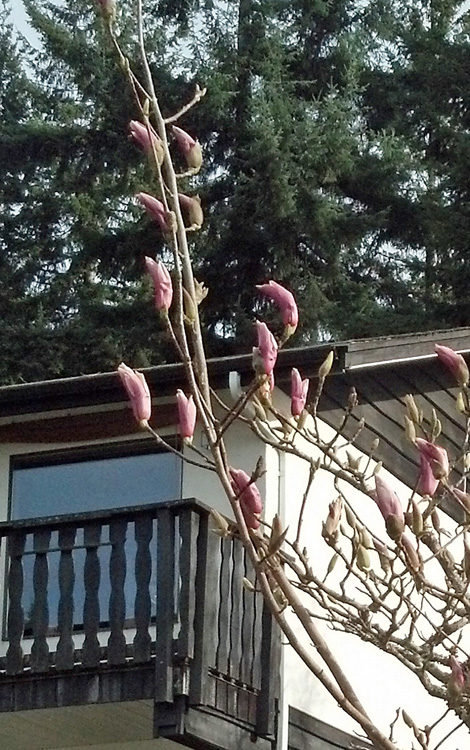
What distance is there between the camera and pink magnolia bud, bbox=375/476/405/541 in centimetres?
320

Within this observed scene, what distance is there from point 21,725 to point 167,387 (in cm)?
225

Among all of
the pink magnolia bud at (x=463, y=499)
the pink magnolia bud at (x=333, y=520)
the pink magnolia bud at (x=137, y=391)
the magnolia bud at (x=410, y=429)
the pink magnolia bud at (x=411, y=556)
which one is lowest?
the pink magnolia bud at (x=411, y=556)

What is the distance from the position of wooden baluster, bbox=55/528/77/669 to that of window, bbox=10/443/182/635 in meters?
0.98

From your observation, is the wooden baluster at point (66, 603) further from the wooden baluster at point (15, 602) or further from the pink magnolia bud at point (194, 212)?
the pink magnolia bud at point (194, 212)

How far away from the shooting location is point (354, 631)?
401cm

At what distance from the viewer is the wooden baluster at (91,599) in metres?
8.10

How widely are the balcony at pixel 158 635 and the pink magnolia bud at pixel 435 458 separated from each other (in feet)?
14.8

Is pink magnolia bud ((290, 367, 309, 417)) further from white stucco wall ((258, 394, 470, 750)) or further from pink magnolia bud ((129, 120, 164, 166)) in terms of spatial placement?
white stucco wall ((258, 394, 470, 750))

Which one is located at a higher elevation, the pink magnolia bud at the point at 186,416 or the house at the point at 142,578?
the pink magnolia bud at the point at 186,416

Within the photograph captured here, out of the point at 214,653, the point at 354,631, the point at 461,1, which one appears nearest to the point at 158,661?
the point at 214,653

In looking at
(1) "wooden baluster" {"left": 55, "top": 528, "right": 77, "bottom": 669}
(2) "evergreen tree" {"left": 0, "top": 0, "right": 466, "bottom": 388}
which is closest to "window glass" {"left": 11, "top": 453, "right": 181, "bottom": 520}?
(1) "wooden baluster" {"left": 55, "top": 528, "right": 77, "bottom": 669}

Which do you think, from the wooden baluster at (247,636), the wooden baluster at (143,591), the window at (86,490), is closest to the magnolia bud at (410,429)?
the wooden baluster at (143,591)

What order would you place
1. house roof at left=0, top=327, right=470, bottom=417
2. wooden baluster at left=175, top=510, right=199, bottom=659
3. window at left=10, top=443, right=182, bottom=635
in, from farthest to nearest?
window at left=10, top=443, right=182, bottom=635 < house roof at left=0, top=327, right=470, bottom=417 < wooden baluster at left=175, top=510, right=199, bottom=659

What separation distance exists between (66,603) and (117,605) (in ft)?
1.13
